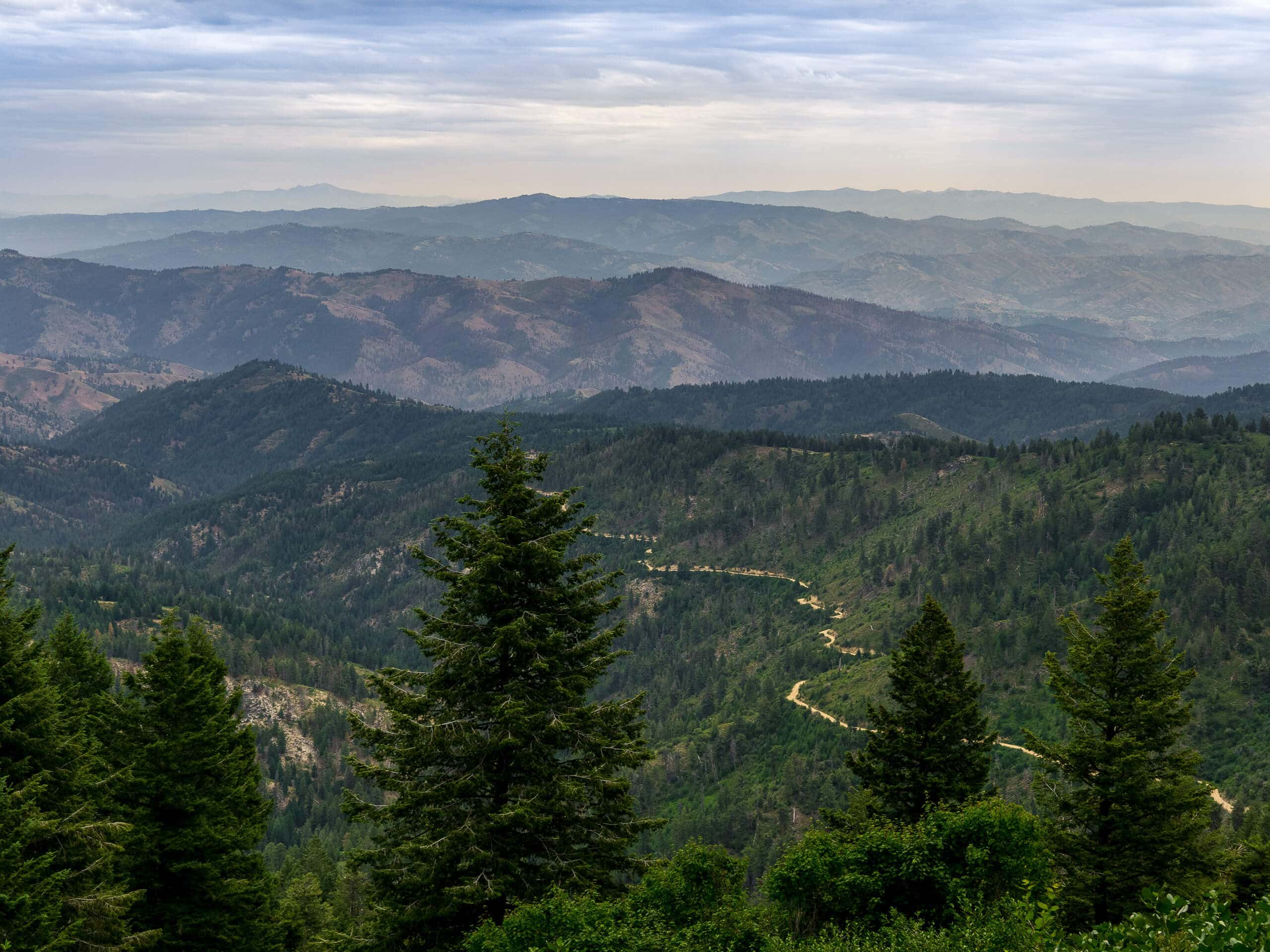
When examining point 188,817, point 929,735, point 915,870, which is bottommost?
point 915,870

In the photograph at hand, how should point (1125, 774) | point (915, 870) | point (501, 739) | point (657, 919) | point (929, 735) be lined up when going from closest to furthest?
point (657, 919) → point (501, 739) → point (915, 870) → point (1125, 774) → point (929, 735)

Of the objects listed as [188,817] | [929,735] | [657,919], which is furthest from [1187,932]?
[188,817]

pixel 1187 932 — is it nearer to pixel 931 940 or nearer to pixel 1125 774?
pixel 931 940

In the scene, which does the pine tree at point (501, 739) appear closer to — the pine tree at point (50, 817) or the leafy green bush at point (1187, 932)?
the pine tree at point (50, 817)

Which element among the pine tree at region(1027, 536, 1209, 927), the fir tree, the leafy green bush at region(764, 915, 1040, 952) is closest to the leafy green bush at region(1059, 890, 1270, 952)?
the leafy green bush at region(764, 915, 1040, 952)

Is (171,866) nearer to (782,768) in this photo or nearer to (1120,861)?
(1120,861)

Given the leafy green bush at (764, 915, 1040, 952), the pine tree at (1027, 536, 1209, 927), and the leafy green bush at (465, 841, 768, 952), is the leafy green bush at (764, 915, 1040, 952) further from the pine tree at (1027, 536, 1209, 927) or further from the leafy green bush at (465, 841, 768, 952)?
the pine tree at (1027, 536, 1209, 927)

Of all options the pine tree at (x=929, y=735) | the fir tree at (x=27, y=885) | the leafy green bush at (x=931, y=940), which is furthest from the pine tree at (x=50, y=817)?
the pine tree at (x=929, y=735)

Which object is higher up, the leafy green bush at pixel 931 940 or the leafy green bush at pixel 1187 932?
the leafy green bush at pixel 1187 932
